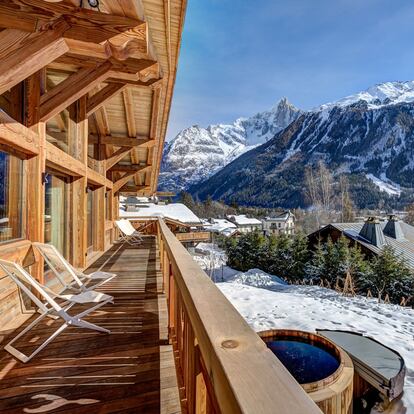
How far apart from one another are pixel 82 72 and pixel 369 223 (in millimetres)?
16611

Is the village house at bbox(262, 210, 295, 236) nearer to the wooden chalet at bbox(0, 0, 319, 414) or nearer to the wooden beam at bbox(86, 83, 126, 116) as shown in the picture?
the wooden beam at bbox(86, 83, 126, 116)

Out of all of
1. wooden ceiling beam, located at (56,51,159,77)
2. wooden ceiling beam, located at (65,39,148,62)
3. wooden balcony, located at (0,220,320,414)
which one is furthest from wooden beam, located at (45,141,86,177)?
wooden balcony, located at (0,220,320,414)

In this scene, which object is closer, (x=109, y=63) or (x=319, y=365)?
(x=109, y=63)

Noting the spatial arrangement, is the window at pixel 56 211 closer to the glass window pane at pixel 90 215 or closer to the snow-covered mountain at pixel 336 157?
the glass window pane at pixel 90 215

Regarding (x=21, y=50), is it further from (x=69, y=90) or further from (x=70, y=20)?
(x=69, y=90)

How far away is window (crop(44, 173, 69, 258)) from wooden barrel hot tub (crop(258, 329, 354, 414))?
Result: 129 inches

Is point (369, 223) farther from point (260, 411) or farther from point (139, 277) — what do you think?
point (260, 411)

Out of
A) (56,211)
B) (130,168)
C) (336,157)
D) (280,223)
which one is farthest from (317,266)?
(336,157)

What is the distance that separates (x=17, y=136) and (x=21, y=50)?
966 mm

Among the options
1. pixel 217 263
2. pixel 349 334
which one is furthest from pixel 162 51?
pixel 217 263

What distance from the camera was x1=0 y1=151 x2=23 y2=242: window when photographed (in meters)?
2.90

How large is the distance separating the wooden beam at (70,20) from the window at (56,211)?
2.30 meters

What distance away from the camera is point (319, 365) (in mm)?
3498

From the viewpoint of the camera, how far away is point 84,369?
86.0 inches
